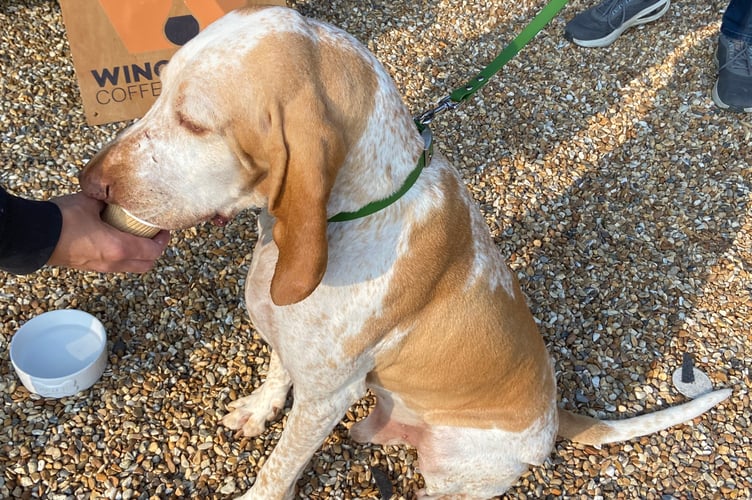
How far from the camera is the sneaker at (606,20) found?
5.90m

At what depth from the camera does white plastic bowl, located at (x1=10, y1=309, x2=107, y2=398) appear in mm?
3160

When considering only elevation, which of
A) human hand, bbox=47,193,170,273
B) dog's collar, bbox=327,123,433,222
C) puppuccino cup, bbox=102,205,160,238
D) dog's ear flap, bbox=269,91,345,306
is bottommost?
human hand, bbox=47,193,170,273

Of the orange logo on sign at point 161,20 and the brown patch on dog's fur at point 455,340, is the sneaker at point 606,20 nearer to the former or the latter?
the orange logo on sign at point 161,20

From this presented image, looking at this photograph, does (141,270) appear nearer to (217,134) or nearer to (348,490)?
(217,134)

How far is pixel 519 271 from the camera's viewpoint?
Answer: 4.27 m

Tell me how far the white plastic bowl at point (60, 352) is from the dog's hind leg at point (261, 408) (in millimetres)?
730

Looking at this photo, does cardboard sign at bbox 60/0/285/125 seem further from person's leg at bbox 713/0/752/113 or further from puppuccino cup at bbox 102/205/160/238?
person's leg at bbox 713/0/752/113

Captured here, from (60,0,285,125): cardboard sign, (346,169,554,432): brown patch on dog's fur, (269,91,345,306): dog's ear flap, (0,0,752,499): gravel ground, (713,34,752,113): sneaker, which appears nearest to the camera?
(269,91,345,306): dog's ear flap

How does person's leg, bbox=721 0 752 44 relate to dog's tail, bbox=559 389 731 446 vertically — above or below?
above

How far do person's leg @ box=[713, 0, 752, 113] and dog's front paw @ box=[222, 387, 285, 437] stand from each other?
14.8 feet

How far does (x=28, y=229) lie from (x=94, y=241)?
0.25 meters

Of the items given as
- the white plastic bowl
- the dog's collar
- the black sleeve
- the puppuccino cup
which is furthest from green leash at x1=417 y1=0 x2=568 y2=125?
the white plastic bowl

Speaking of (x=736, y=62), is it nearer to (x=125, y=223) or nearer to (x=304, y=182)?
(x=304, y=182)

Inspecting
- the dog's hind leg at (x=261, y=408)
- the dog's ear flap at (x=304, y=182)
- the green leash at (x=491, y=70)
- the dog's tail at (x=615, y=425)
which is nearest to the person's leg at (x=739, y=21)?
the green leash at (x=491, y=70)
